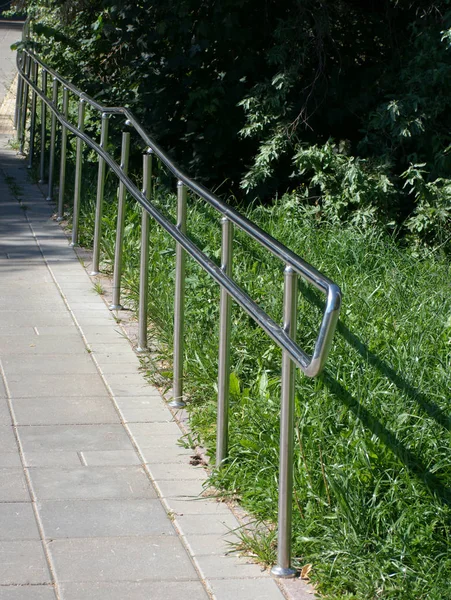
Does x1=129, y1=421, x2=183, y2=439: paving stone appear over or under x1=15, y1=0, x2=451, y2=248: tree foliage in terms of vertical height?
under

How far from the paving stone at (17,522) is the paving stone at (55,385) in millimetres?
1235

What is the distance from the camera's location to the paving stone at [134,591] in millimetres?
3154

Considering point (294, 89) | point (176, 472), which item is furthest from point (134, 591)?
point (294, 89)

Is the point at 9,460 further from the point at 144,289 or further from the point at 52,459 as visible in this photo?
the point at 144,289

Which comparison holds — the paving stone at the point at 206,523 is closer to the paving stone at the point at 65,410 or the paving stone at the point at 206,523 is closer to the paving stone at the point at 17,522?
the paving stone at the point at 17,522

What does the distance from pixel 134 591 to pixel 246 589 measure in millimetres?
338

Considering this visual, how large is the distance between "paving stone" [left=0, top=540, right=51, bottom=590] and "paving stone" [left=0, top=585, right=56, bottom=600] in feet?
0.10

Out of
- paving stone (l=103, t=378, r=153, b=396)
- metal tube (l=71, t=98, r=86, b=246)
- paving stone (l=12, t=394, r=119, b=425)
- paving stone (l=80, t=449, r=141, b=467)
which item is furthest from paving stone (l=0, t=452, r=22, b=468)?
metal tube (l=71, t=98, r=86, b=246)

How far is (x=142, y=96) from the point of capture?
31.7 ft

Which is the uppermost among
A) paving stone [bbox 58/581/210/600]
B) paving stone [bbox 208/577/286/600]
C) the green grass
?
the green grass

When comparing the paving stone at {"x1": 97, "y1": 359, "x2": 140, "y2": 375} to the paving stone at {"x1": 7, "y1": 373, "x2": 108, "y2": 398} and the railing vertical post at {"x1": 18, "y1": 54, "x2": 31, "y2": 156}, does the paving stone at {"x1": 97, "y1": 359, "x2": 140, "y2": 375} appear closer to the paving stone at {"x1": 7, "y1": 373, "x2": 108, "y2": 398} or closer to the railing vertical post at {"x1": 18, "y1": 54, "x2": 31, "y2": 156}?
the paving stone at {"x1": 7, "y1": 373, "x2": 108, "y2": 398}

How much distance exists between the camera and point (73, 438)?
447cm

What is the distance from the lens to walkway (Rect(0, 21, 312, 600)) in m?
3.27

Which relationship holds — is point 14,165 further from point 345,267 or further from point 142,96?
point 345,267
